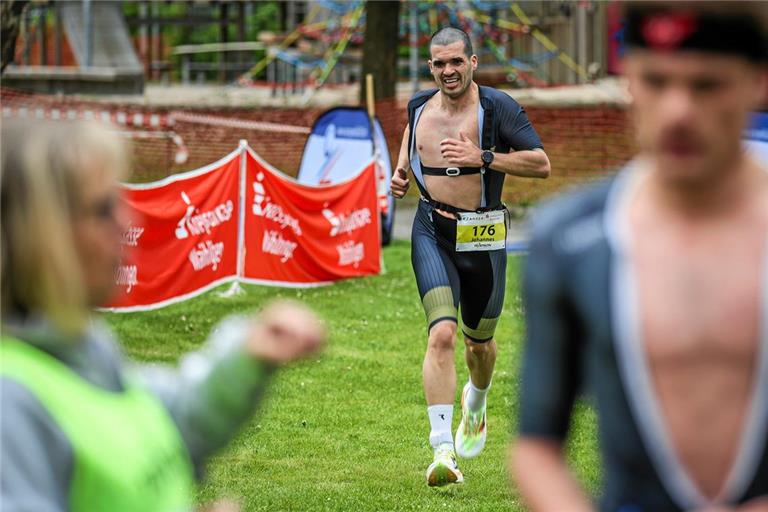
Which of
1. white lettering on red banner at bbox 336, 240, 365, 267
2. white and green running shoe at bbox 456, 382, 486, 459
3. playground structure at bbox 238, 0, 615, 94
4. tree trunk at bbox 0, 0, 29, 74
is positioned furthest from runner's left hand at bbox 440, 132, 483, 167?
playground structure at bbox 238, 0, 615, 94

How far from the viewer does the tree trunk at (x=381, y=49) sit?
2538cm

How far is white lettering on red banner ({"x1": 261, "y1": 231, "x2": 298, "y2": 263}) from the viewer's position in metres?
14.6

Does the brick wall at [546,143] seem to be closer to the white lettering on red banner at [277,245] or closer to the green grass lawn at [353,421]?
the white lettering on red banner at [277,245]

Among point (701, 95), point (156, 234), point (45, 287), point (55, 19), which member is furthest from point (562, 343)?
point (55, 19)

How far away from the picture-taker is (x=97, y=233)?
97.0 inches

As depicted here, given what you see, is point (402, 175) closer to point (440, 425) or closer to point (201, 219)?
point (440, 425)

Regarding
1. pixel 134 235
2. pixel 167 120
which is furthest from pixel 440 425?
pixel 167 120

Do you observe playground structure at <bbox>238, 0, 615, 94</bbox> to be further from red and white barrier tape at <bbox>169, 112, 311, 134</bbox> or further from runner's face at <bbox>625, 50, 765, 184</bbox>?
runner's face at <bbox>625, 50, 765, 184</bbox>

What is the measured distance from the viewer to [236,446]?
903 centimetres

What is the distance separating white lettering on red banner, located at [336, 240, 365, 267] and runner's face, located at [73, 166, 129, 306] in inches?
535

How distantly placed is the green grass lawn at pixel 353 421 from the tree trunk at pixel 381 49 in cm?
1080

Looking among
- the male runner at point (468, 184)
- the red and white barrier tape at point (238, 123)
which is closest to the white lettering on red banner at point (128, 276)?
the male runner at point (468, 184)

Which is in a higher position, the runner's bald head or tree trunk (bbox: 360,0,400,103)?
the runner's bald head

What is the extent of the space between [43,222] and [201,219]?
439 inches
